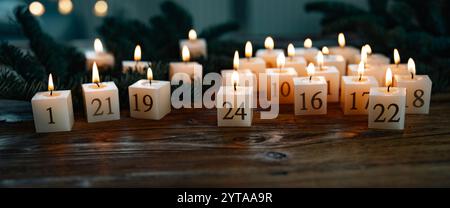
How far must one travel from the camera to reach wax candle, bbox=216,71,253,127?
1412mm

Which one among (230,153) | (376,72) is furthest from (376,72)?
(230,153)

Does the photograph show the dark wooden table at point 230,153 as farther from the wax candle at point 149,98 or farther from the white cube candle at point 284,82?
the white cube candle at point 284,82

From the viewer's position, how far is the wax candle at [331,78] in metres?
1.61

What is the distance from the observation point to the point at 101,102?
1486 mm

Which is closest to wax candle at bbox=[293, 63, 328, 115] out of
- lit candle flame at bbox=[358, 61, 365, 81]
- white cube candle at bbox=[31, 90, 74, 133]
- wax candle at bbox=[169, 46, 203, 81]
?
lit candle flame at bbox=[358, 61, 365, 81]

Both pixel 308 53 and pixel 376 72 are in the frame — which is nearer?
pixel 376 72

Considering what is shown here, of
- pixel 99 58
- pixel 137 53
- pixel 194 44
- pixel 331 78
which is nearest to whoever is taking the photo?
pixel 331 78

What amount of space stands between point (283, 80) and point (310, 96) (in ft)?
0.47

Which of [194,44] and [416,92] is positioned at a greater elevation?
[194,44]

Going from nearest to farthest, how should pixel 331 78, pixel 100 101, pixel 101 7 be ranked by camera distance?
1. pixel 100 101
2. pixel 331 78
3. pixel 101 7

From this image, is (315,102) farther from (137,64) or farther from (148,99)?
(137,64)

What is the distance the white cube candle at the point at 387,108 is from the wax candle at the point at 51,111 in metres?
0.80

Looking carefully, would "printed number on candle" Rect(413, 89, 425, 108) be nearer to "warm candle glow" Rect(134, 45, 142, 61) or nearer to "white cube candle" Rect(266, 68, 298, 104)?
"white cube candle" Rect(266, 68, 298, 104)
